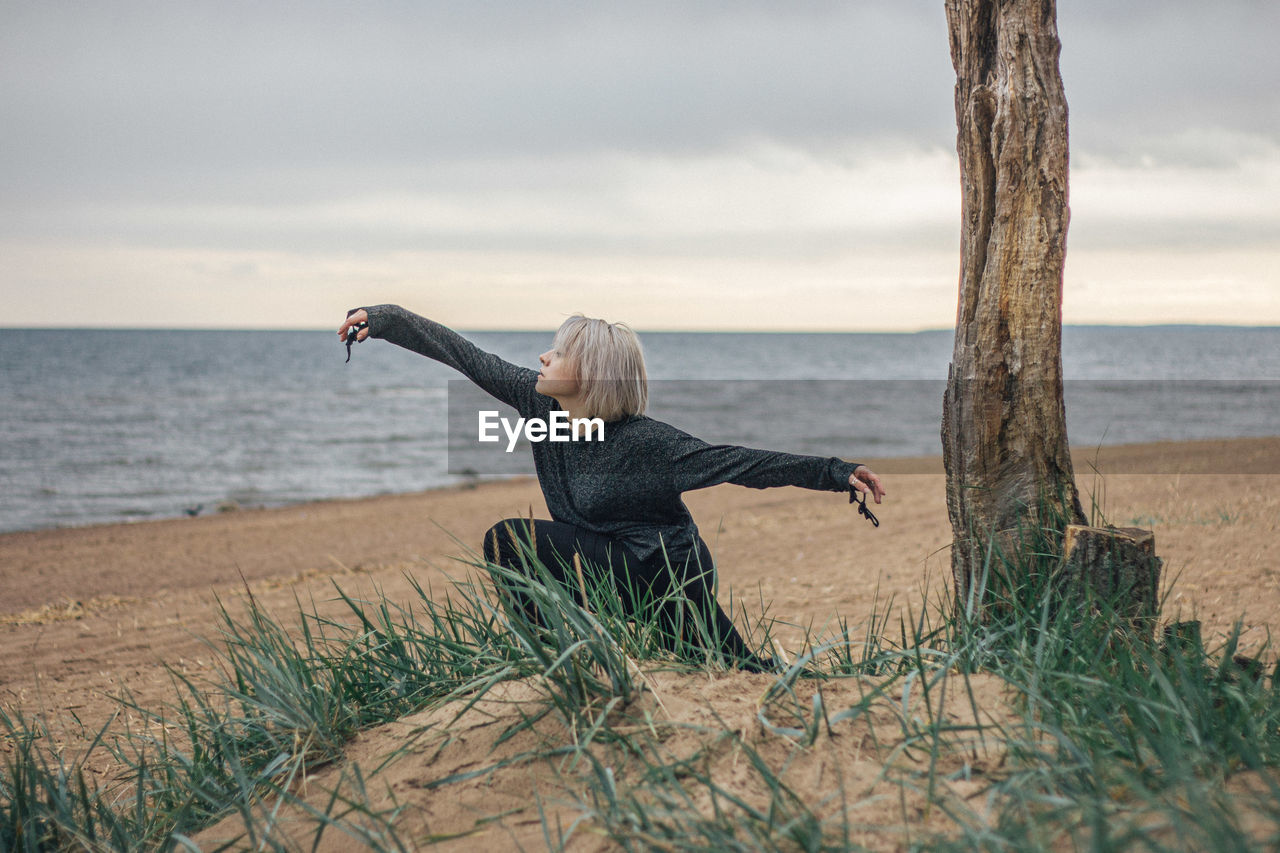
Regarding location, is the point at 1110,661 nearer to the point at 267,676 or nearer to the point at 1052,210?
the point at 1052,210

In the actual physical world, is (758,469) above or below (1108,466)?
above

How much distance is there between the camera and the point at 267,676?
109 inches

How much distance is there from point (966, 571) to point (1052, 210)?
1.37 metres

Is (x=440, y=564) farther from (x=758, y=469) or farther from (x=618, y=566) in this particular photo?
(x=758, y=469)

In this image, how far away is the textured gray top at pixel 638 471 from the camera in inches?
127

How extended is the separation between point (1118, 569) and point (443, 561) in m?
6.41

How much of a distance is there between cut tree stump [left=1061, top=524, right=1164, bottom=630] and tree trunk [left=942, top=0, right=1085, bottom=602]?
0.24 m

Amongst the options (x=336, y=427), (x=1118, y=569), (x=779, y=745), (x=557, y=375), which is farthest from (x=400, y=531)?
(x=336, y=427)

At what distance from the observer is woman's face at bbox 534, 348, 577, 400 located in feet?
11.4

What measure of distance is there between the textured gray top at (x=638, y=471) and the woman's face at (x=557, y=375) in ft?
0.83

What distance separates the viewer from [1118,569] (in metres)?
2.98

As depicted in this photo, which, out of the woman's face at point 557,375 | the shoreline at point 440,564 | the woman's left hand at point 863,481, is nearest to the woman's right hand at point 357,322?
the woman's face at point 557,375

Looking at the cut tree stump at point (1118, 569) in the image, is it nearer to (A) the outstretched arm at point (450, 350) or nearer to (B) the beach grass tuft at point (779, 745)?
(B) the beach grass tuft at point (779, 745)

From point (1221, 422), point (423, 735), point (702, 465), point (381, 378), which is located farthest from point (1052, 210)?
point (381, 378)
